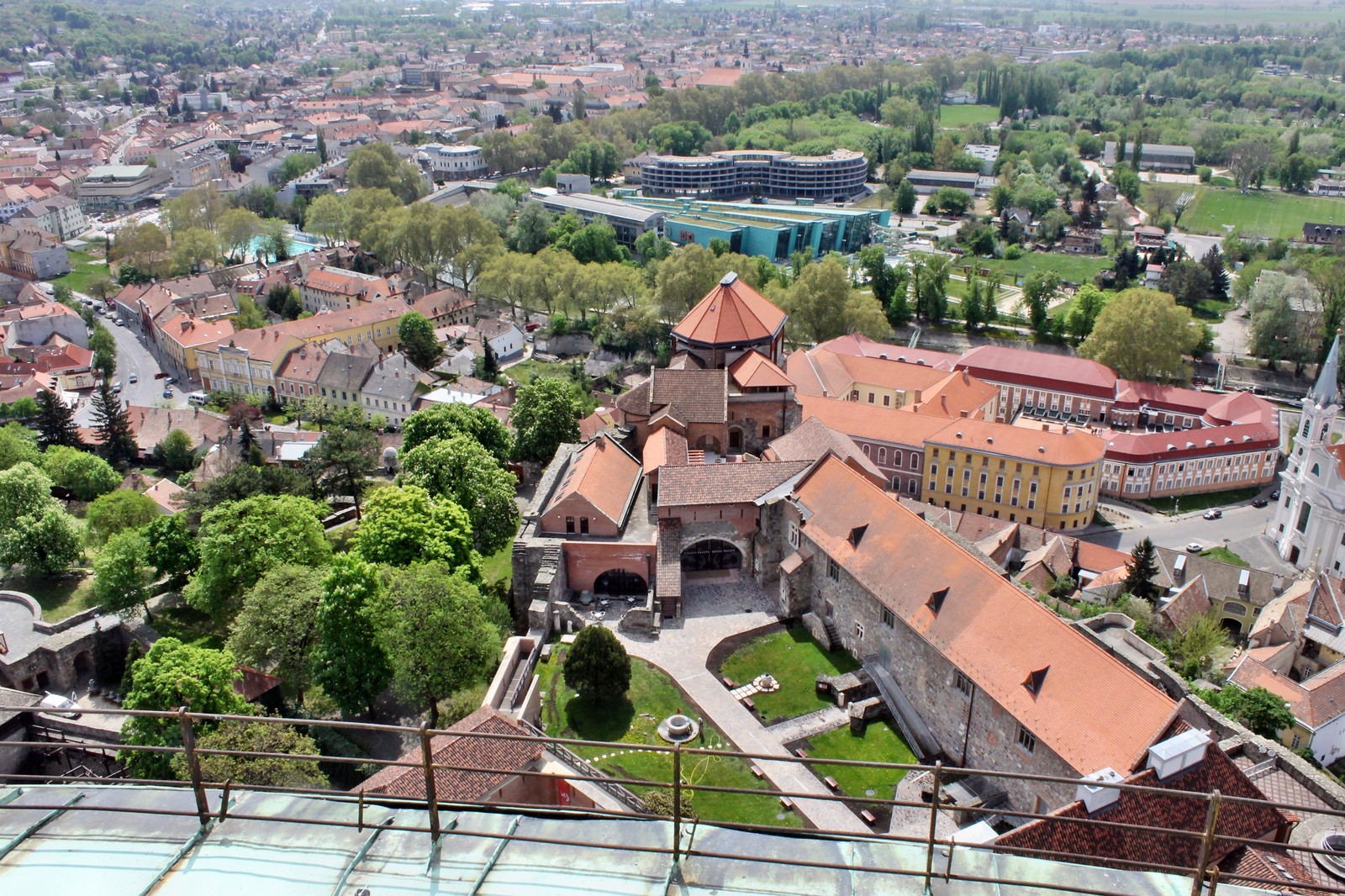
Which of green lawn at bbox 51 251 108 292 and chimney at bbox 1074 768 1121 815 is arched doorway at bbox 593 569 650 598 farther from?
green lawn at bbox 51 251 108 292

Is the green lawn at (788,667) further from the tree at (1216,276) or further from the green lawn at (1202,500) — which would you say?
the tree at (1216,276)

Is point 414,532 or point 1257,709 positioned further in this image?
point 414,532

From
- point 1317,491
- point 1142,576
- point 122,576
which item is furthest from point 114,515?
point 1317,491

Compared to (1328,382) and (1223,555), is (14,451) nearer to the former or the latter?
(1223,555)

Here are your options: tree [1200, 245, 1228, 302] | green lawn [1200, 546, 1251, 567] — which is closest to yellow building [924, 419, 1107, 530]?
green lawn [1200, 546, 1251, 567]

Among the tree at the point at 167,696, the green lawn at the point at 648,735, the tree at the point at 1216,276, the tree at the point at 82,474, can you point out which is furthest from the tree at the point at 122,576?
the tree at the point at 1216,276
